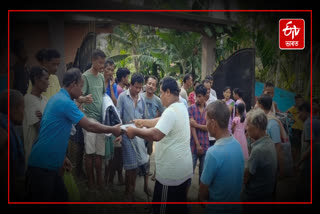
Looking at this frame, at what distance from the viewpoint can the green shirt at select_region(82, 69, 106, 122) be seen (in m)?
3.21

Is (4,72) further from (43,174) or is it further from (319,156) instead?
(319,156)

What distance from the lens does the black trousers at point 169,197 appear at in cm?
234

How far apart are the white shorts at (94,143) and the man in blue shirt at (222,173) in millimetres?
1801

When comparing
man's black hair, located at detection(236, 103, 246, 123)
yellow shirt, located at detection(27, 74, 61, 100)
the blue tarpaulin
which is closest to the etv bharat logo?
man's black hair, located at detection(236, 103, 246, 123)

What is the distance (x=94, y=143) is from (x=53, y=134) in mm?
Answer: 1102

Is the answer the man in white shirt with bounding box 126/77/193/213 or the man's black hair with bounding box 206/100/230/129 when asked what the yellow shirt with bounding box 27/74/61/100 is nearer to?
the man in white shirt with bounding box 126/77/193/213

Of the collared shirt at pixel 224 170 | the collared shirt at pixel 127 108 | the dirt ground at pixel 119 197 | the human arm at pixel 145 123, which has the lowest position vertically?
the dirt ground at pixel 119 197

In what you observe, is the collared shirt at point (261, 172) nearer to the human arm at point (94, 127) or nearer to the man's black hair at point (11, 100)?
the human arm at point (94, 127)

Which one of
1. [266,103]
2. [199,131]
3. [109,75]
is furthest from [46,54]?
[266,103]

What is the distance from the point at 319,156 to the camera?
2922 millimetres

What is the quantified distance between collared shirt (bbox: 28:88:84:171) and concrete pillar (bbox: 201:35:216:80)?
11.3ft

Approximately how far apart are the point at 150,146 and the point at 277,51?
9.18 ft

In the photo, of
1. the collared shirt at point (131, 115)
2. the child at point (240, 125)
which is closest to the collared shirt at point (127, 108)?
the collared shirt at point (131, 115)

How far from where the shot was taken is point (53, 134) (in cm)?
223
